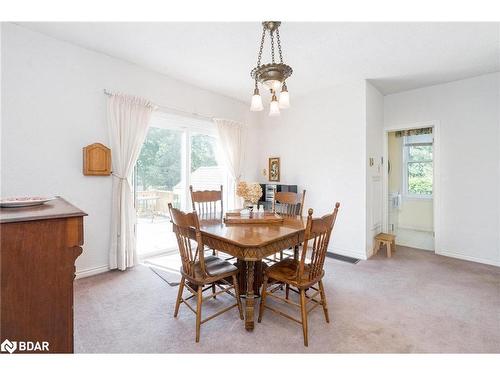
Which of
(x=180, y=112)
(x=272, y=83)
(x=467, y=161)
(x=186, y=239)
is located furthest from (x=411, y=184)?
(x=186, y=239)

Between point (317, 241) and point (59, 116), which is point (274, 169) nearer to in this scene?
point (317, 241)

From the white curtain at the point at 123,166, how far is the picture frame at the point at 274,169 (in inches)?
96.1

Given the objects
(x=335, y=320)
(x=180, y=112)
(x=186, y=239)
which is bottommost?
(x=335, y=320)

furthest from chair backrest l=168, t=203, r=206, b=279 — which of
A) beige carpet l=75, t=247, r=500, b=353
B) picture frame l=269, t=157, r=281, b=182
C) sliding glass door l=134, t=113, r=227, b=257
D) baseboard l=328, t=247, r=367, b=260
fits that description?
picture frame l=269, t=157, r=281, b=182

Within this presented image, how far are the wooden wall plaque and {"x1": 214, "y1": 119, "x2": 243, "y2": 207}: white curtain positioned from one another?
6.05 feet

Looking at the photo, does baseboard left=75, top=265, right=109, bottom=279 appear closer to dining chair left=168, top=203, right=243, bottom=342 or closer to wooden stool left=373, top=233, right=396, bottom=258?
dining chair left=168, top=203, right=243, bottom=342

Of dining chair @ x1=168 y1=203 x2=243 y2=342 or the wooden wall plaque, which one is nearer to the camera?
dining chair @ x1=168 y1=203 x2=243 y2=342

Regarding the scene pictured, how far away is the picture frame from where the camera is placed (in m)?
4.62

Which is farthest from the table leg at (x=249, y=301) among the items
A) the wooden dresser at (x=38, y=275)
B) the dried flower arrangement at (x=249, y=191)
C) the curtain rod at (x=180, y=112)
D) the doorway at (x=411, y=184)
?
the doorway at (x=411, y=184)

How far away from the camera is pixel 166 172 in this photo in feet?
12.2

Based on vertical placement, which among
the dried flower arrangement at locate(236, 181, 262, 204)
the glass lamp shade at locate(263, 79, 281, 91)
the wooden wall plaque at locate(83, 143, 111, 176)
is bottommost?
the dried flower arrangement at locate(236, 181, 262, 204)

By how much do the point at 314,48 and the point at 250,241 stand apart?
2.30 metres

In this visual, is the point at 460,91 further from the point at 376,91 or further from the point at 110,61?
the point at 110,61

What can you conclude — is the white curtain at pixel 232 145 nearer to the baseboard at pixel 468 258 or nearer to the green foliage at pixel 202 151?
the green foliage at pixel 202 151
